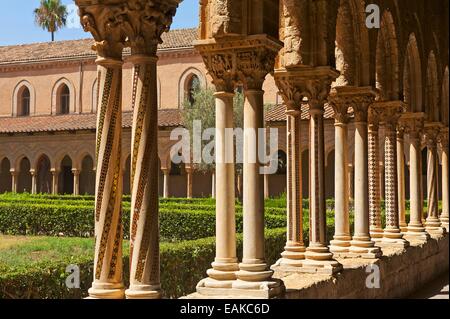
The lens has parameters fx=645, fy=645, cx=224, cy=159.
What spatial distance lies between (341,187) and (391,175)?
2727 mm

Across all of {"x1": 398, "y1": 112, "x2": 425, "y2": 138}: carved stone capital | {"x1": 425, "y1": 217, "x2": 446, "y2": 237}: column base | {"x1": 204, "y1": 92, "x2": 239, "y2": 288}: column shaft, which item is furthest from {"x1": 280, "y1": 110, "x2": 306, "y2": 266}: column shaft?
{"x1": 425, "y1": 217, "x2": 446, "y2": 237}: column base

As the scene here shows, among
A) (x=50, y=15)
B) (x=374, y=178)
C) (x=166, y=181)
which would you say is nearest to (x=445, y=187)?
(x=374, y=178)

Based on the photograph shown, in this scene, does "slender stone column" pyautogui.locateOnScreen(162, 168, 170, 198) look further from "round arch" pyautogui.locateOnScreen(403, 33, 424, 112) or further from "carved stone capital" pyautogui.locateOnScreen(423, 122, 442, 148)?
"round arch" pyautogui.locateOnScreen(403, 33, 424, 112)

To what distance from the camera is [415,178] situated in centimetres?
1306

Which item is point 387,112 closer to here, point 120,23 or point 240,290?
point 240,290

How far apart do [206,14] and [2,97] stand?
32333 mm

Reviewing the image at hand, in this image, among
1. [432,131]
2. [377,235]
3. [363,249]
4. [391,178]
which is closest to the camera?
[363,249]

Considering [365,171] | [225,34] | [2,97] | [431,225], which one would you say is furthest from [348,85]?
[2,97]

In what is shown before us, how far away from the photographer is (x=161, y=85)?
32656 mm

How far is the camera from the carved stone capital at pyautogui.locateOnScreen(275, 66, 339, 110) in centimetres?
756

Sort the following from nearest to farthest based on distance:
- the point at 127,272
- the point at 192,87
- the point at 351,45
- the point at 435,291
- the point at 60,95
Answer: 1. the point at 127,272
2. the point at 351,45
3. the point at 435,291
4. the point at 192,87
5. the point at 60,95

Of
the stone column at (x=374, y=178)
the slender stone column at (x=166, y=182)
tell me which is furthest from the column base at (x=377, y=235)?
the slender stone column at (x=166, y=182)

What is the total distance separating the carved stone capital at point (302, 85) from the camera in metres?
7.56

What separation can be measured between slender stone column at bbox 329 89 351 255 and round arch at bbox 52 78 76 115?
89.6 feet
